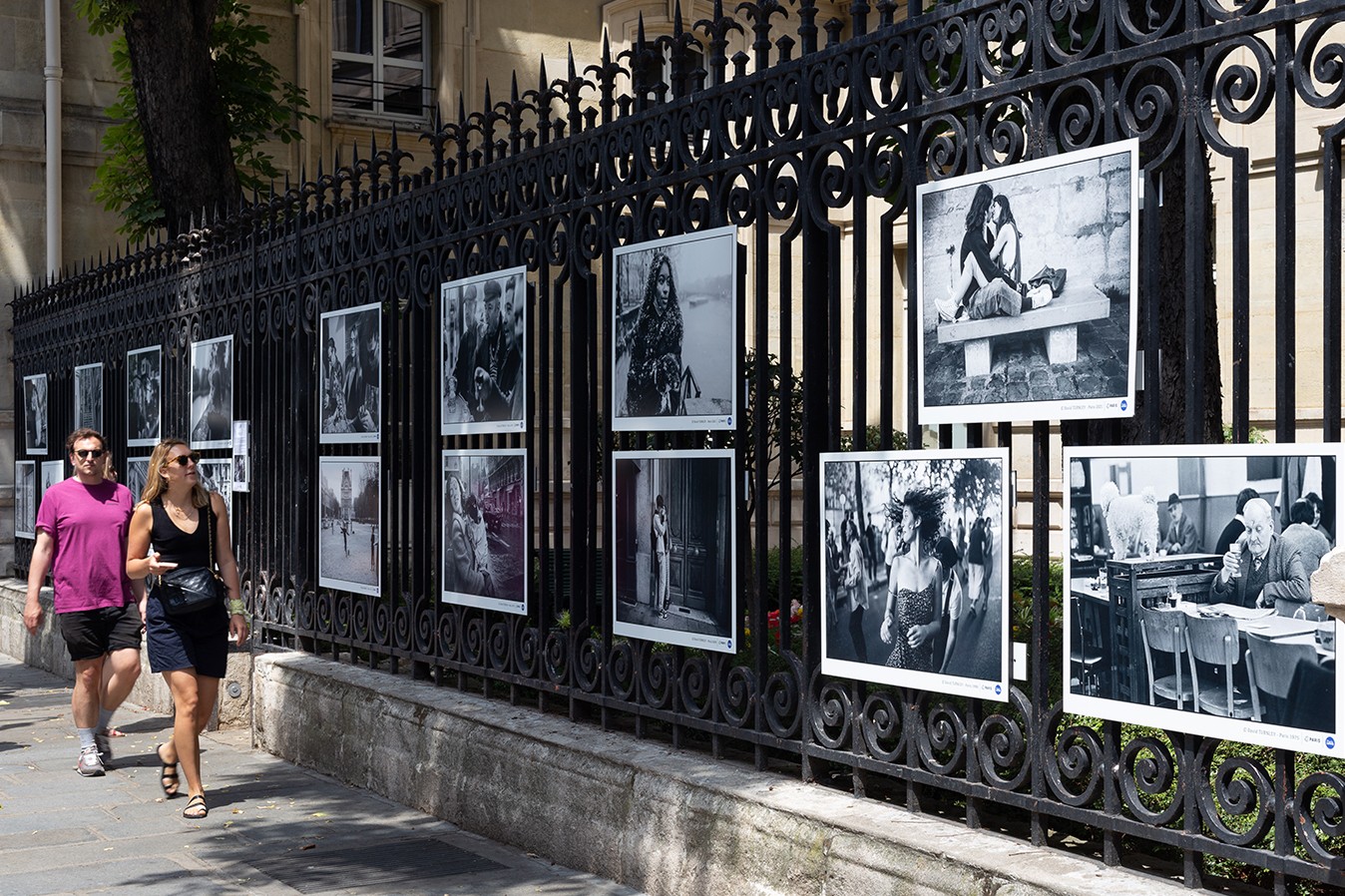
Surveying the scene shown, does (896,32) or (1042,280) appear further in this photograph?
(896,32)

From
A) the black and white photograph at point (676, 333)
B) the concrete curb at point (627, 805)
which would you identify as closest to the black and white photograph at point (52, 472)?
the concrete curb at point (627, 805)

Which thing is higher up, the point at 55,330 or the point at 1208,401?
the point at 55,330

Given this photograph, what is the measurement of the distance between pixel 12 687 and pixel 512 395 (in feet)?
25.3

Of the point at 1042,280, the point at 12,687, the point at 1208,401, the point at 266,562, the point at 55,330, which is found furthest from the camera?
the point at 55,330

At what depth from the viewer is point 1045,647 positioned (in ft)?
15.6

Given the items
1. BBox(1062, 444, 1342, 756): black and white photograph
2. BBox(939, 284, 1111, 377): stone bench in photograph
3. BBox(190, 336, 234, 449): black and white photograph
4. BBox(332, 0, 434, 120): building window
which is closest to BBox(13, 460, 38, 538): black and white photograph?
BBox(190, 336, 234, 449): black and white photograph

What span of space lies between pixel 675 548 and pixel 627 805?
3.44 feet

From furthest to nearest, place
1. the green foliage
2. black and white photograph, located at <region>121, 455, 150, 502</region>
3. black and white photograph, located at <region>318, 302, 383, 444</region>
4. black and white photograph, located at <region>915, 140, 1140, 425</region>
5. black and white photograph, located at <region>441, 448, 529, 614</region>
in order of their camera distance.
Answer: the green foliage → black and white photograph, located at <region>121, 455, 150, 502</region> → black and white photograph, located at <region>318, 302, 383, 444</region> → black and white photograph, located at <region>441, 448, 529, 614</region> → black and white photograph, located at <region>915, 140, 1140, 425</region>

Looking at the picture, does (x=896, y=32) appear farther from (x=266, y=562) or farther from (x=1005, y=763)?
(x=266, y=562)

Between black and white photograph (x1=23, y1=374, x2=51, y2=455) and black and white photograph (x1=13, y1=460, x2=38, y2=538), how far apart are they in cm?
21

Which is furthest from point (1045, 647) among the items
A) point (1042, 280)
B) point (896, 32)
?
point (896, 32)

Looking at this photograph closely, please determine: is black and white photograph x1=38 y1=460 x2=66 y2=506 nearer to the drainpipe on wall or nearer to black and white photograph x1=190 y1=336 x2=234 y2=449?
the drainpipe on wall

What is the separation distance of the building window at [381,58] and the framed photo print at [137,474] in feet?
32.0

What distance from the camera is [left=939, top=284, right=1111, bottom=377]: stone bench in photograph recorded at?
4.56m
